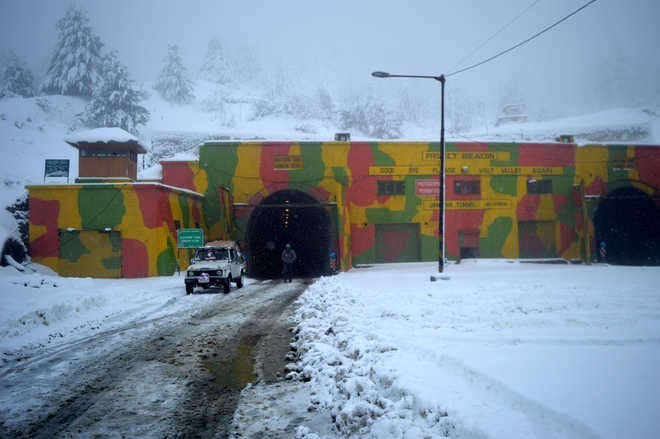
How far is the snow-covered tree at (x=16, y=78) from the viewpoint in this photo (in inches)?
→ 3054

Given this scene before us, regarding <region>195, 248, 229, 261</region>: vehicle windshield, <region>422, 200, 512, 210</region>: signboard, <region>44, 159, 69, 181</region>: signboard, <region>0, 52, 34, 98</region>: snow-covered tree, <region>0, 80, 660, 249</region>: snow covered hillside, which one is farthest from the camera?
<region>0, 52, 34, 98</region>: snow-covered tree

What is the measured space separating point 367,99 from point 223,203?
260 ft

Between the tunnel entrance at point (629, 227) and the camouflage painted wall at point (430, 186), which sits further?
the tunnel entrance at point (629, 227)

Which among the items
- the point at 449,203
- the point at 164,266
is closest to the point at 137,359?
the point at 164,266

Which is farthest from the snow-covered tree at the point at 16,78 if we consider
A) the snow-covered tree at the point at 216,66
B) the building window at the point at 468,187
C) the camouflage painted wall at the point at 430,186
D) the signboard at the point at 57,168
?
the building window at the point at 468,187

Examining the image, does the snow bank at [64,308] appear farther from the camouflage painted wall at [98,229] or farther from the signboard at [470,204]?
the signboard at [470,204]

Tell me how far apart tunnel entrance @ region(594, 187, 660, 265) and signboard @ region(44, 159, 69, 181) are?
1528 inches

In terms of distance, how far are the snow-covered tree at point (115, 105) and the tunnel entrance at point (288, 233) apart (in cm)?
3905

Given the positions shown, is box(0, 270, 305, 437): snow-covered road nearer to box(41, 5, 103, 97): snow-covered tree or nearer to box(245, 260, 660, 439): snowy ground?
box(245, 260, 660, 439): snowy ground

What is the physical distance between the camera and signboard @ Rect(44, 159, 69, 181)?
87.5 ft

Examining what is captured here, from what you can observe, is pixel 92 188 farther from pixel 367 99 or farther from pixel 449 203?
pixel 367 99

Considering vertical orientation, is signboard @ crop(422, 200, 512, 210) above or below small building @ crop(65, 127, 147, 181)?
below

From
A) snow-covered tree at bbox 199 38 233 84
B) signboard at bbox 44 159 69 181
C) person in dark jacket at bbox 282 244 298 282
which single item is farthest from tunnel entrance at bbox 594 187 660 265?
snow-covered tree at bbox 199 38 233 84

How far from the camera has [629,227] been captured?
31.9 metres
